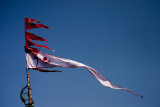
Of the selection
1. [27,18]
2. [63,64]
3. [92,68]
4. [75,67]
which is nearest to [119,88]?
[92,68]

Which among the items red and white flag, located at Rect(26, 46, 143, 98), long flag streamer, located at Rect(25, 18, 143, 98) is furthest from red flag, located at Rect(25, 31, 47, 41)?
red and white flag, located at Rect(26, 46, 143, 98)

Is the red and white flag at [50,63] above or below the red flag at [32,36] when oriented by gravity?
below

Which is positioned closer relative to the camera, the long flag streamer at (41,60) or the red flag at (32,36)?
the long flag streamer at (41,60)

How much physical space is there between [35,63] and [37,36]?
221cm

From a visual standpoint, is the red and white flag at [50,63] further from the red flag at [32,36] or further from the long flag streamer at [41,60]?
the red flag at [32,36]

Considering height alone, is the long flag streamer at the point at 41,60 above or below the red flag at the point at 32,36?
below

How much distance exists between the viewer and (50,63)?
15180 mm

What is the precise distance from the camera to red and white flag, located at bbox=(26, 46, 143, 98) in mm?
14922

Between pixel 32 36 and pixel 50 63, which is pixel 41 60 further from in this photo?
pixel 32 36

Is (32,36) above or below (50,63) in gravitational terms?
above

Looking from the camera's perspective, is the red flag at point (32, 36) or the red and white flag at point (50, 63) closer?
the red and white flag at point (50, 63)

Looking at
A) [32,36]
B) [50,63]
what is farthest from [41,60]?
[32,36]

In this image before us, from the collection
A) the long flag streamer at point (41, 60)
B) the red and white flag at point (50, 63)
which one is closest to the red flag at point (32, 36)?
the long flag streamer at point (41, 60)

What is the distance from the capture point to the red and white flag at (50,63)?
14922 millimetres
